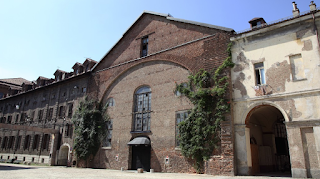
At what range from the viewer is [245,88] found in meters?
14.9

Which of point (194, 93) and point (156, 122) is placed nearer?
point (194, 93)

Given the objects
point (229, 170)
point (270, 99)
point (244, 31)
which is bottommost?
point (229, 170)

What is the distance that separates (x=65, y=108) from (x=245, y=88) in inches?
776

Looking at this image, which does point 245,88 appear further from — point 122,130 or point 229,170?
point 122,130

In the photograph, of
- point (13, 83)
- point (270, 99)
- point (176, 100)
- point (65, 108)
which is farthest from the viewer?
point (13, 83)

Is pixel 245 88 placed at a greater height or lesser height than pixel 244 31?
lesser

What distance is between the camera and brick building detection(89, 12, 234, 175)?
54.5ft

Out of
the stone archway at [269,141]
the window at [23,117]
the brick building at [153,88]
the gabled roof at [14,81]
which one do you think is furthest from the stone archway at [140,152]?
the gabled roof at [14,81]

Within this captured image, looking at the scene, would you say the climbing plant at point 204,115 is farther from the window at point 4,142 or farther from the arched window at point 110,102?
the window at point 4,142

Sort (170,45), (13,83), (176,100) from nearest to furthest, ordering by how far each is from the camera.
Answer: (176,100)
(170,45)
(13,83)

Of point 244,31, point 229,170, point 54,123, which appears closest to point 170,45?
point 244,31

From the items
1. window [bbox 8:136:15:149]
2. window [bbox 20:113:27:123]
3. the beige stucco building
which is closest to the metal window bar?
the beige stucco building

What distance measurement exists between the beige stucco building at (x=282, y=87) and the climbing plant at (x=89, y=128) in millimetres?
12291

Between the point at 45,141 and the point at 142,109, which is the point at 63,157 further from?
the point at 142,109
